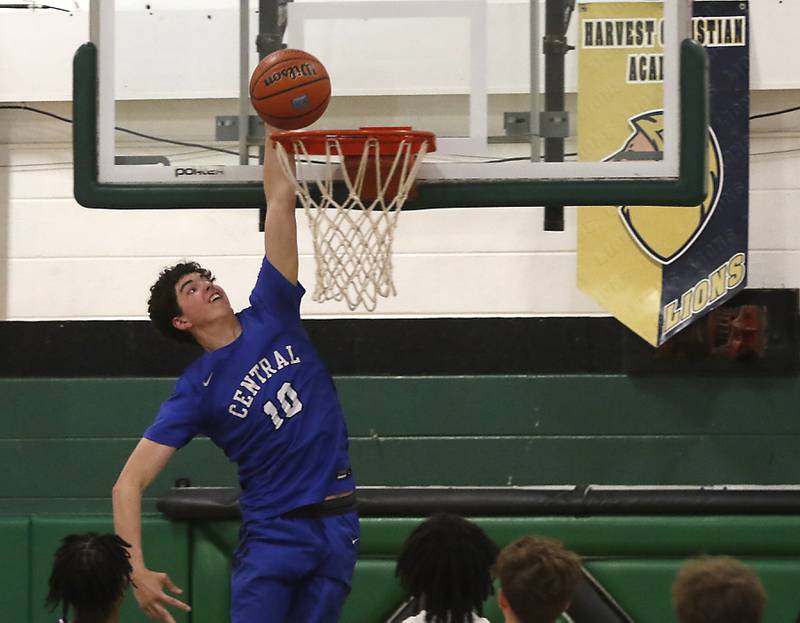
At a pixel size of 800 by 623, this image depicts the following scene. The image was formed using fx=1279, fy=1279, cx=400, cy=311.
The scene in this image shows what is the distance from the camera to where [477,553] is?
12.0 feet

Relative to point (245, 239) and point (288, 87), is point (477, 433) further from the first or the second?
point (288, 87)

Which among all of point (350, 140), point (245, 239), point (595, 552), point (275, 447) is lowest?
point (595, 552)

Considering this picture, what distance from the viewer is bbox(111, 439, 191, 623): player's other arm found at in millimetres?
4098

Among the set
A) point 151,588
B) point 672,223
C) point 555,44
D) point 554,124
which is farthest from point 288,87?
point 672,223

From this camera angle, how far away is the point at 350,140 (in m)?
4.54

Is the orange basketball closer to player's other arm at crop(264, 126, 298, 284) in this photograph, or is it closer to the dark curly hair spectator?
player's other arm at crop(264, 126, 298, 284)

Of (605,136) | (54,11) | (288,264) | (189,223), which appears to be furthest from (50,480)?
(605,136)

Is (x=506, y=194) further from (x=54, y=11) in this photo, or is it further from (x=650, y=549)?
(x=54, y=11)

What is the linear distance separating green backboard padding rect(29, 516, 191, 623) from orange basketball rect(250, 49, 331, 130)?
240cm

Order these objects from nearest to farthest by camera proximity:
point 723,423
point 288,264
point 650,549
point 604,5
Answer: point 288,264 < point 604,5 < point 650,549 < point 723,423

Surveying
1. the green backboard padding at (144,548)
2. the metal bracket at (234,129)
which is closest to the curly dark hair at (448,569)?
the metal bracket at (234,129)

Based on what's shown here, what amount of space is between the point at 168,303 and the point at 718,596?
97.8 inches

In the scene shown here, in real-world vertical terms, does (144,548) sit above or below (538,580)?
below

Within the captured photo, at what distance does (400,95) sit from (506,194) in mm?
663
